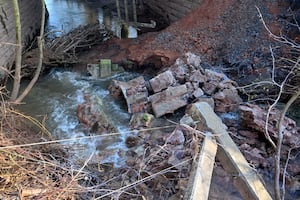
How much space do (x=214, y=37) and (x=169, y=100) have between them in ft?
9.14

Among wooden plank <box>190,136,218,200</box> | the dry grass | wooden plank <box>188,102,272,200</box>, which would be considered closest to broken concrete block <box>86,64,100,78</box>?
the dry grass

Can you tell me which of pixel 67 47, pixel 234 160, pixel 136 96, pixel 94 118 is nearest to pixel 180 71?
pixel 136 96

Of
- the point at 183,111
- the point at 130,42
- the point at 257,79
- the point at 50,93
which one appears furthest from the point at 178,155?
the point at 130,42

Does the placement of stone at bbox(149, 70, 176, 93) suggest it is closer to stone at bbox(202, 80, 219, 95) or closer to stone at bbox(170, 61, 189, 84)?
stone at bbox(170, 61, 189, 84)

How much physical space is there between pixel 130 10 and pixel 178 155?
12159mm

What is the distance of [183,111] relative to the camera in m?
6.48

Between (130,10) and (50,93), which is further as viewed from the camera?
(130,10)

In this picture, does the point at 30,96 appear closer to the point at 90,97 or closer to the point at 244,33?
the point at 90,97

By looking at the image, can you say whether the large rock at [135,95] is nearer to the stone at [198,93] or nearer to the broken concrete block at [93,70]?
the stone at [198,93]

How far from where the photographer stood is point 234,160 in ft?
8.85

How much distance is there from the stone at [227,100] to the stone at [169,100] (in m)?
0.60

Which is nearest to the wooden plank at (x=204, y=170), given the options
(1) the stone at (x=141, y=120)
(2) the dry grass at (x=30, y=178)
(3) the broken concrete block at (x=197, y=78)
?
(2) the dry grass at (x=30, y=178)

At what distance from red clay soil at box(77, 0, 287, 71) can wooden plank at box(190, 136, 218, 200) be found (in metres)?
5.13

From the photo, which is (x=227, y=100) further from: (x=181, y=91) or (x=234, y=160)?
(x=234, y=160)
